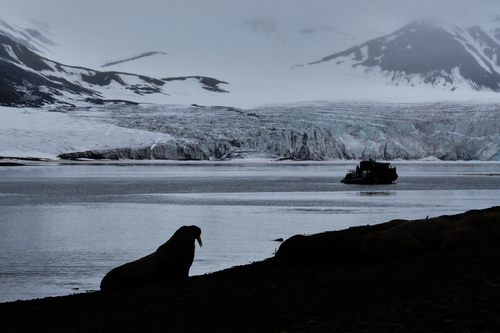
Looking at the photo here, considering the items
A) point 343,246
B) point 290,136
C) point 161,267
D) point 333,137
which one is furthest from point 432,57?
point 161,267

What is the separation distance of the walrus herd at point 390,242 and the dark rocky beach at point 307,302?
0.16 m

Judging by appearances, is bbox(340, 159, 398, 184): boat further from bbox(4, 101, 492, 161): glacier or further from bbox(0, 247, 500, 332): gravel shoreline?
bbox(0, 247, 500, 332): gravel shoreline

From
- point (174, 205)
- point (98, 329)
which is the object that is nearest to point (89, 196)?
point (174, 205)

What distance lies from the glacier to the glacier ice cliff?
7 centimetres

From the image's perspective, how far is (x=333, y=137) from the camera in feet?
172

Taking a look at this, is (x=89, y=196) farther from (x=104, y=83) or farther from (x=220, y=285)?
(x=104, y=83)

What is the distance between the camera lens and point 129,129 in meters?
52.3

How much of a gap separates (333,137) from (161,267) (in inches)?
1867

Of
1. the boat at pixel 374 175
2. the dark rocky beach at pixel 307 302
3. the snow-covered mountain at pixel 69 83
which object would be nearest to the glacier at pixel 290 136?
the boat at pixel 374 175

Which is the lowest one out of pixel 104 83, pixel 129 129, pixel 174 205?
pixel 174 205

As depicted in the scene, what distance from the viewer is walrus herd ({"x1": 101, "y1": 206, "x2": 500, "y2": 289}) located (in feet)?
19.2

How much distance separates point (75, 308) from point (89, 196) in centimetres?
1678

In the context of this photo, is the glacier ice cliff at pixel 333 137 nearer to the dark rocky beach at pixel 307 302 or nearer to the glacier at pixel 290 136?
the glacier at pixel 290 136

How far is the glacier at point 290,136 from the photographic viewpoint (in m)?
49.9
